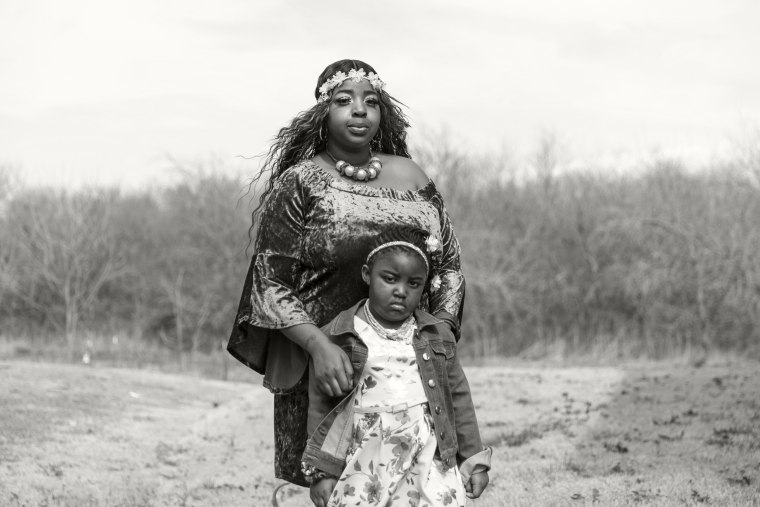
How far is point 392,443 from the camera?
3.42 m

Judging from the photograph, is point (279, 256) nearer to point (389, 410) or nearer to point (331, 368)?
point (331, 368)

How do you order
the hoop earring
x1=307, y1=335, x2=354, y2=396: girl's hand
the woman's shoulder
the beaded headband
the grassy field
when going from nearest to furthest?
x1=307, y1=335, x2=354, y2=396: girl's hand
the beaded headband
the woman's shoulder
the hoop earring
the grassy field

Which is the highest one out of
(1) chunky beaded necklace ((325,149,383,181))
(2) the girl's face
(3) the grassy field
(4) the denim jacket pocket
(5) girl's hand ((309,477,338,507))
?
(1) chunky beaded necklace ((325,149,383,181))

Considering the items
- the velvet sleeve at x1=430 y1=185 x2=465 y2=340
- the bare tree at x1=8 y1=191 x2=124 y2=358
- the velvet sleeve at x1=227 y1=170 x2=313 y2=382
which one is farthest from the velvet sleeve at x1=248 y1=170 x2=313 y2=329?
the bare tree at x1=8 y1=191 x2=124 y2=358

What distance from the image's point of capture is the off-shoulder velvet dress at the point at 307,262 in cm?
357

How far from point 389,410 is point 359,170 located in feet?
3.02

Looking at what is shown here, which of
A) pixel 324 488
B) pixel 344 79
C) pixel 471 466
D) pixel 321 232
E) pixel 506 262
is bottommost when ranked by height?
pixel 324 488

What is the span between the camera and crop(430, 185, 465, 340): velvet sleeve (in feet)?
12.2

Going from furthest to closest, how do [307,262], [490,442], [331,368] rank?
[490,442], [307,262], [331,368]

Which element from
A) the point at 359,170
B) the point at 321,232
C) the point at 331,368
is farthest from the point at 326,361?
the point at 359,170

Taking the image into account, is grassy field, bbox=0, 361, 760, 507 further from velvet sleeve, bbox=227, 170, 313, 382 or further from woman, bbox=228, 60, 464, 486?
velvet sleeve, bbox=227, 170, 313, 382

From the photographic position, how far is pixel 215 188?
139 ft

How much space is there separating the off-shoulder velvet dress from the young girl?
0.14m

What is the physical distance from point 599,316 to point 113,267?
19.3 metres
